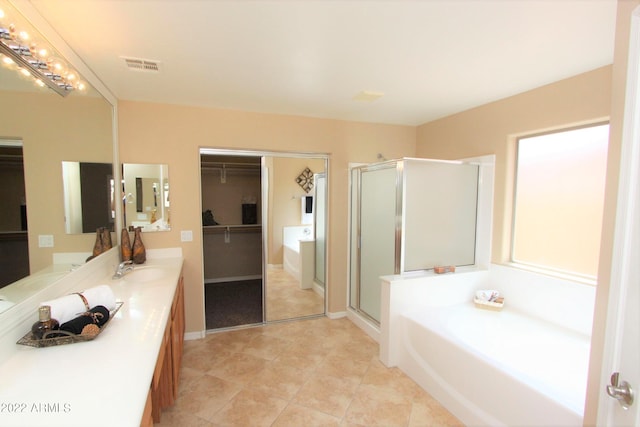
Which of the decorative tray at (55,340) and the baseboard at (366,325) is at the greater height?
the decorative tray at (55,340)

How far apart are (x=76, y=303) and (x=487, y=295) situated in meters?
3.32

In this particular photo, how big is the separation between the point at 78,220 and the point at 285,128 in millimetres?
2151

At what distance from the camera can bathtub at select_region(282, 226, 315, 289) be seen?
12.6 feet

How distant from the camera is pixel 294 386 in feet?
8.16

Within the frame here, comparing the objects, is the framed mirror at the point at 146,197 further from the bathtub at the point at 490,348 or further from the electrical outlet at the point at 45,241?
the bathtub at the point at 490,348

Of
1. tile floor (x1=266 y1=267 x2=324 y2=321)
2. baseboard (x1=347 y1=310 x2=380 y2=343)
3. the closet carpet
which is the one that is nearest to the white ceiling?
tile floor (x1=266 y1=267 x2=324 y2=321)

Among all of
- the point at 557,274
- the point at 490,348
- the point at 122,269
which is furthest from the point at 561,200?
the point at 122,269

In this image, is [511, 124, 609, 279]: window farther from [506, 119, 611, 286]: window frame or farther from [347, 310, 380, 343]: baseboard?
[347, 310, 380, 343]: baseboard

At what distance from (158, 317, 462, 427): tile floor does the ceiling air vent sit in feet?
8.21

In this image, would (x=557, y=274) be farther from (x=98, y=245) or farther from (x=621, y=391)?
(x=98, y=245)

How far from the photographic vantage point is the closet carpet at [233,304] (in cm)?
367

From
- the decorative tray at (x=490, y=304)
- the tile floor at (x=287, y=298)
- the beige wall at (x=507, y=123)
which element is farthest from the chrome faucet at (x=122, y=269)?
the beige wall at (x=507, y=123)

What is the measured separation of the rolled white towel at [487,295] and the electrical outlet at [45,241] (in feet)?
11.4

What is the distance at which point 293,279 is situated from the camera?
3.95 m
